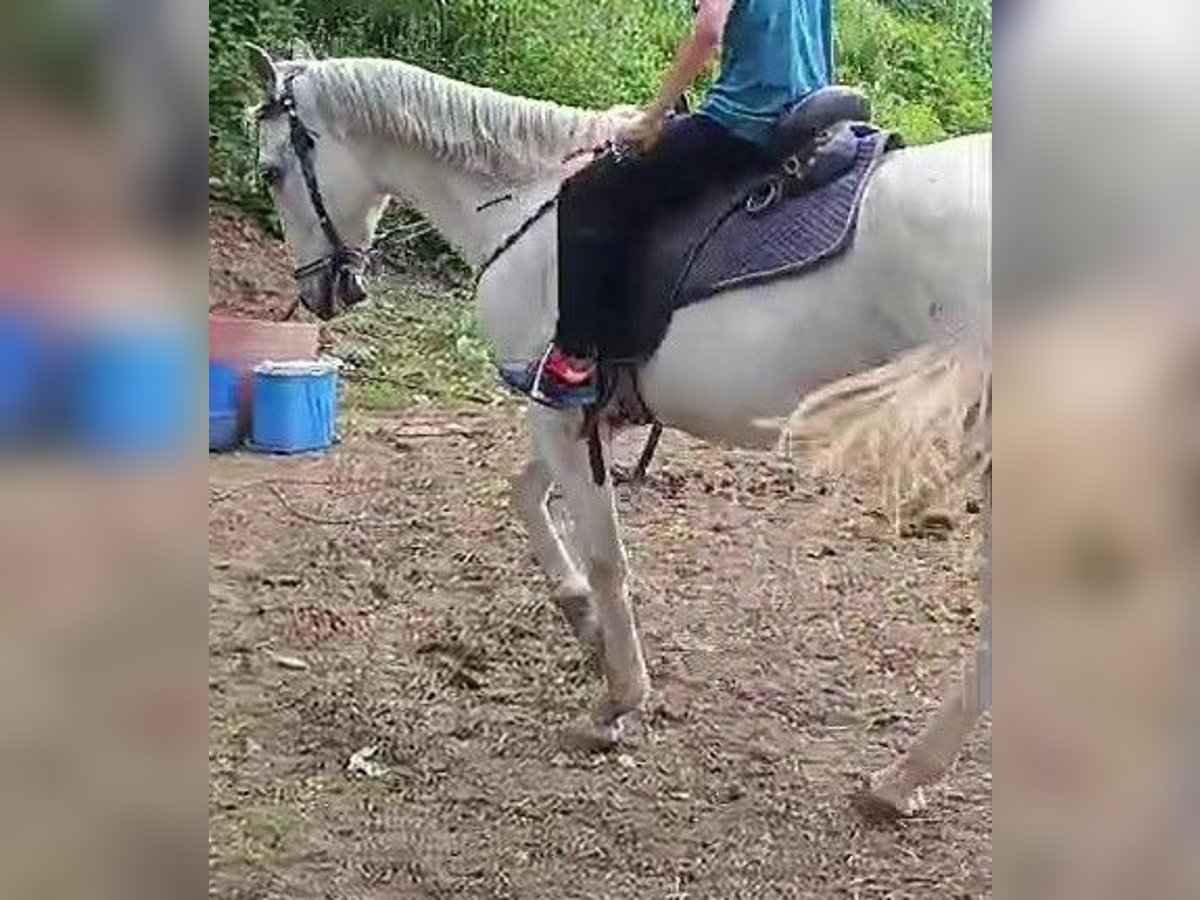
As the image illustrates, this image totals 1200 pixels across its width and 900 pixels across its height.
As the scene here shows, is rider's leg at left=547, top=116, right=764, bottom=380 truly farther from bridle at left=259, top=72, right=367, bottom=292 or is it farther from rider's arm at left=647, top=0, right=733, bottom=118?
bridle at left=259, top=72, right=367, bottom=292

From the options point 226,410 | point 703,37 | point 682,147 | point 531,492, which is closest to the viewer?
point 703,37

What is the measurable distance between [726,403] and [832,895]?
0.73m

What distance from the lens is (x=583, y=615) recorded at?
2916 mm

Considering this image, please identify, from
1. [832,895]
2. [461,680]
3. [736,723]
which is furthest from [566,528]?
[832,895]

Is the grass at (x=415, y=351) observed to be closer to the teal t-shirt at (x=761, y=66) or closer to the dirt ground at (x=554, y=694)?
the dirt ground at (x=554, y=694)

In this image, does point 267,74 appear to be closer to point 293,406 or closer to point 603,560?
point 603,560

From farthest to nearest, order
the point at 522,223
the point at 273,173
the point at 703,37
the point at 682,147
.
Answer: the point at 273,173 → the point at 522,223 → the point at 682,147 → the point at 703,37

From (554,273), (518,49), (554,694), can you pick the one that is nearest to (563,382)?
(554,273)
